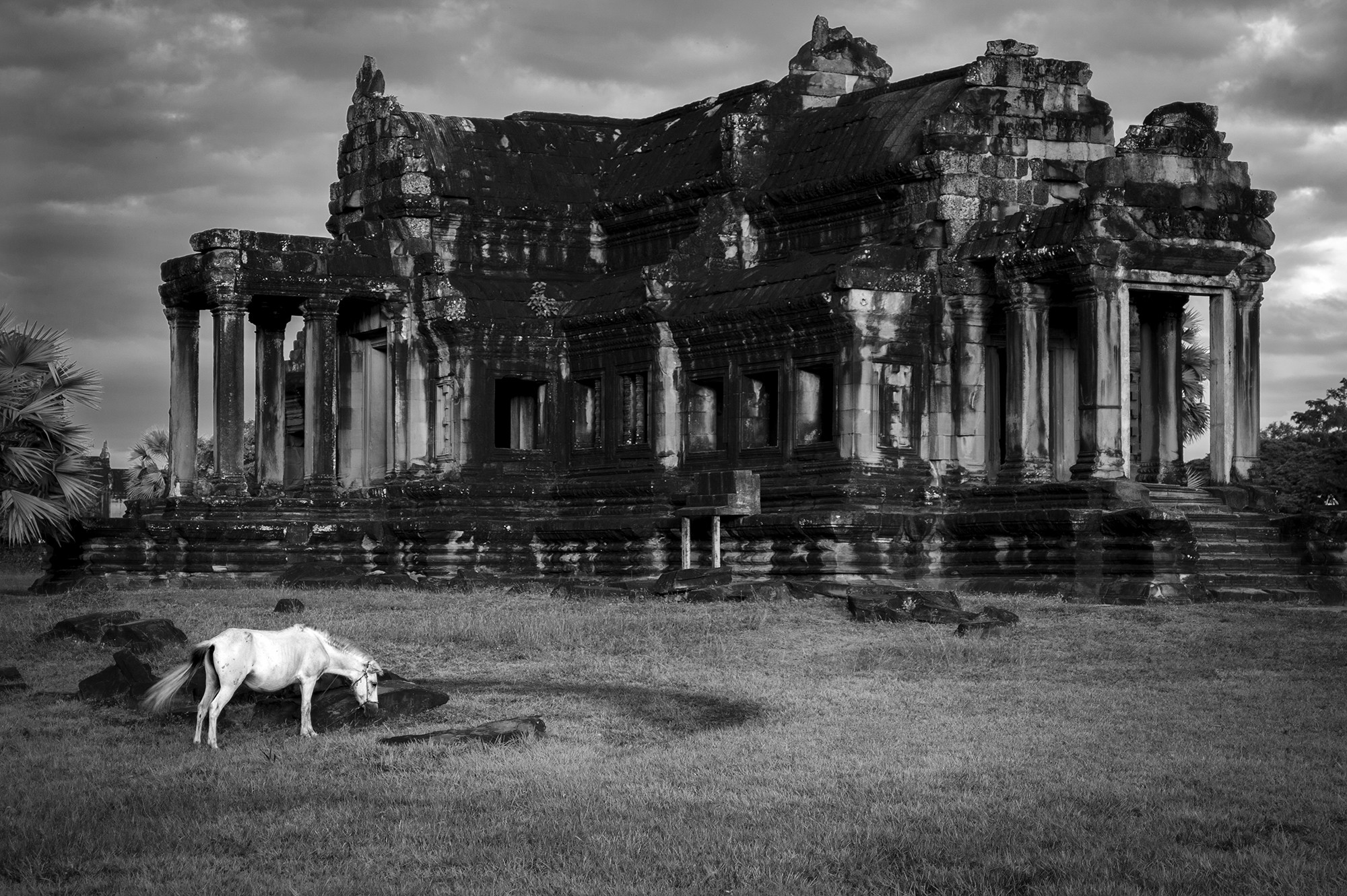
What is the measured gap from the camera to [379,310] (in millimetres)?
35438

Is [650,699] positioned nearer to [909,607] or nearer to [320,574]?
[909,607]

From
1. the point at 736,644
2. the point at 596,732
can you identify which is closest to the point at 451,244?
the point at 736,644

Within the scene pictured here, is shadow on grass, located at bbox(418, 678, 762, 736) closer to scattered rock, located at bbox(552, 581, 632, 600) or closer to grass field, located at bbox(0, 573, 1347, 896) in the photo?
grass field, located at bbox(0, 573, 1347, 896)

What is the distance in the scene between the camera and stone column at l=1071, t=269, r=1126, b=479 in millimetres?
27453

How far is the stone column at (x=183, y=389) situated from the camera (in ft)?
112

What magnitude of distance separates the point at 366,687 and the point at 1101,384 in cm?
1509

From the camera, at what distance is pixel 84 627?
852 inches

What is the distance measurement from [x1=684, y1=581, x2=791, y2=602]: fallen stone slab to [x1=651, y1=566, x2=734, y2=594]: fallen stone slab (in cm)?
Result: 64

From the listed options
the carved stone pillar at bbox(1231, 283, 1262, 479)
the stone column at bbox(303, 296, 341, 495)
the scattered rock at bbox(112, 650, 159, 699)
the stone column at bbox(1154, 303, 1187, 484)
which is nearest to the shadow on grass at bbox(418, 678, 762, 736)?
the scattered rock at bbox(112, 650, 159, 699)

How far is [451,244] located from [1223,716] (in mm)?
22584

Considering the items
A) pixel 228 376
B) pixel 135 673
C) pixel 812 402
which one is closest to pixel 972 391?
pixel 812 402

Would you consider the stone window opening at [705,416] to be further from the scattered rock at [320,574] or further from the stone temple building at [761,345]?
the scattered rock at [320,574]

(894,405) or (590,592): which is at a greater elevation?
(894,405)

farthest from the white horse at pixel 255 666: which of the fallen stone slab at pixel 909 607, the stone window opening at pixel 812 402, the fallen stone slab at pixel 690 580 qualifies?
the stone window opening at pixel 812 402
